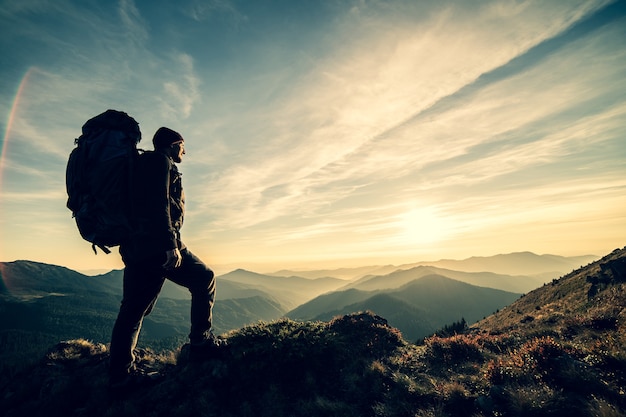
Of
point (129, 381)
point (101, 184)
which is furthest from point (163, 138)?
point (129, 381)

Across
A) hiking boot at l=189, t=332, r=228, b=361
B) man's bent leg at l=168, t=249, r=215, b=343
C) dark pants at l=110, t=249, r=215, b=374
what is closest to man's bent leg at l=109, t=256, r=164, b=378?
dark pants at l=110, t=249, r=215, b=374

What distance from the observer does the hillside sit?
4363mm

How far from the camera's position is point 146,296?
16.6 feet

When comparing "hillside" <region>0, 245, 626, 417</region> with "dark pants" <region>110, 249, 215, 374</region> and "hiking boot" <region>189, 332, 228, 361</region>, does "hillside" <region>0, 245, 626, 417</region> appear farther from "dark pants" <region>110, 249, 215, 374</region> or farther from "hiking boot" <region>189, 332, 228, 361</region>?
"dark pants" <region>110, 249, 215, 374</region>

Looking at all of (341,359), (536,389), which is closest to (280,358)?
(341,359)

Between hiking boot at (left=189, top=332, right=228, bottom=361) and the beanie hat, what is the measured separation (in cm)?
379

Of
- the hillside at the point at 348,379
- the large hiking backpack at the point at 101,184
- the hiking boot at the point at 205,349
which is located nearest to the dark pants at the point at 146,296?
the hiking boot at the point at 205,349

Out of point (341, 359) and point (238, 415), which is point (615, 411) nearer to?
point (341, 359)

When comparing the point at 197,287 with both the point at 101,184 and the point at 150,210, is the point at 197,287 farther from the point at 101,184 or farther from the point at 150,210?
the point at 101,184

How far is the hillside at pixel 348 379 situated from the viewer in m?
4.36

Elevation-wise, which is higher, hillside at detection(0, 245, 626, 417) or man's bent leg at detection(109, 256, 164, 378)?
man's bent leg at detection(109, 256, 164, 378)

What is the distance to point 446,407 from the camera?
4.53 meters

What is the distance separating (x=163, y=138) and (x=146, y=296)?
112 inches

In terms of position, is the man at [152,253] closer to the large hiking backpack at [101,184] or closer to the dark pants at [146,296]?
the dark pants at [146,296]
